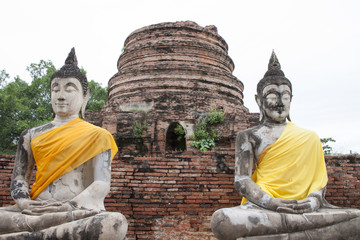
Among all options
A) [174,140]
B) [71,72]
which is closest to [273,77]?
[71,72]

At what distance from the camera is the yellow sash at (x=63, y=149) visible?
330 centimetres

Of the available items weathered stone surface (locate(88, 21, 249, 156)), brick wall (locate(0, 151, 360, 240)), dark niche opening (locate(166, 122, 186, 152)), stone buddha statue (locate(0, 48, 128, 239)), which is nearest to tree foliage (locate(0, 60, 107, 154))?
weathered stone surface (locate(88, 21, 249, 156))

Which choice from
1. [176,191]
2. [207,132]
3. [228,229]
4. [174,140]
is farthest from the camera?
[174,140]

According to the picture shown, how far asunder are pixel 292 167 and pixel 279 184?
221 mm

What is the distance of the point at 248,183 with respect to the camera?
11.5ft

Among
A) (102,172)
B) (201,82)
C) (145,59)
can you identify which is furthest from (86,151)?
(145,59)

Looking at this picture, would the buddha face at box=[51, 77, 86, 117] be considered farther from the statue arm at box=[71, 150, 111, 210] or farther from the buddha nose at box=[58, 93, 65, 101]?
the statue arm at box=[71, 150, 111, 210]

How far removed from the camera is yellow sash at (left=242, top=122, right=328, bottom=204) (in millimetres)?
3471

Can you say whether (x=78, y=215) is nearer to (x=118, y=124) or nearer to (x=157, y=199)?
(x=157, y=199)

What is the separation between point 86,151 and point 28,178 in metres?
0.74

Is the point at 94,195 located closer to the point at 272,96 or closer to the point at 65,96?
the point at 65,96

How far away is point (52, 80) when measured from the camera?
3.71 m

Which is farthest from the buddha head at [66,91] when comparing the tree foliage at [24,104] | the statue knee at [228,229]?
the tree foliage at [24,104]

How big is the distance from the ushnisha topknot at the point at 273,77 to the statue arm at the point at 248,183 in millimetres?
588
